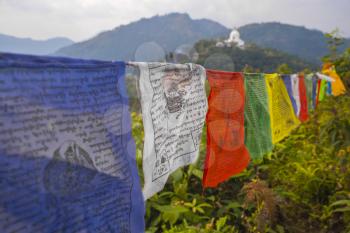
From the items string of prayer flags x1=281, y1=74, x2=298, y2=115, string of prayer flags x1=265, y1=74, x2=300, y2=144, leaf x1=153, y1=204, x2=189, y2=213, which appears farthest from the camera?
string of prayer flags x1=281, y1=74, x2=298, y2=115

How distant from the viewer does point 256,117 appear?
383 centimetres

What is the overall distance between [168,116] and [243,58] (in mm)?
60141

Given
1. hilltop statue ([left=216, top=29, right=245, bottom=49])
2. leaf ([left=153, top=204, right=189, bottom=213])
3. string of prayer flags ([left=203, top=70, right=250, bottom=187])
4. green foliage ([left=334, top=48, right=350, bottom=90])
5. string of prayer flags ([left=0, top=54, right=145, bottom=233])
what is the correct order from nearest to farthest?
A: string of prayer flags ([left=0, top=54, right=145, bottom=233]) → string of prayer flags ([left=203, top=70, right=250, bottom=187]) → leaf ([left=153, top=204, right=189, bottom=213]) → green foliage ([left=334, top=48, right=350, bottom=90]) → hilltop statue ([left=216, top=29, right=245, bottom=49])

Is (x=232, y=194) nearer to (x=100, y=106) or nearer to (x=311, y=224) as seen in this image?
(x=311, y=224)

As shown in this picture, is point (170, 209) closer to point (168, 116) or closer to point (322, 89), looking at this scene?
point (168, 116)

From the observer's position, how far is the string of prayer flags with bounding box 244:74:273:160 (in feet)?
12.0

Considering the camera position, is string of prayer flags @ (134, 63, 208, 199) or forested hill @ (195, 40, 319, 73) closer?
string of prayer flags @ (134, 63, 208, 199)

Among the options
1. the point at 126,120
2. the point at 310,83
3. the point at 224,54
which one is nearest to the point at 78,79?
the point at 126,120

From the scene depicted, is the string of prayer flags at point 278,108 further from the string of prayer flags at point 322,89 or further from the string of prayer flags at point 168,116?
the string of prayer flags at point 322,89

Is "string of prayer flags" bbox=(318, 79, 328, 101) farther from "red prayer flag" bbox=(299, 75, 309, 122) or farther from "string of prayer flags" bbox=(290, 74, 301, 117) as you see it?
"string of prayer flags" bbox=(290, 74, 301, 117)

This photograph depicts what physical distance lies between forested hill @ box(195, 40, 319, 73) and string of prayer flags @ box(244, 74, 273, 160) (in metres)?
50.9

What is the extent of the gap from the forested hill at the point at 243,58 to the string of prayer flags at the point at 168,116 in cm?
5239

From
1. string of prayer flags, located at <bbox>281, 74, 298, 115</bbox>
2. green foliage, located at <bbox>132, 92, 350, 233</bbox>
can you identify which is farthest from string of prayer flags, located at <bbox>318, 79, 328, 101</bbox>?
green foliage, located at <bbox>132, 92, 350, 233</bbox>

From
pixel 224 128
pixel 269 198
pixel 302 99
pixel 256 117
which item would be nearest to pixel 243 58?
pixel 302 99
